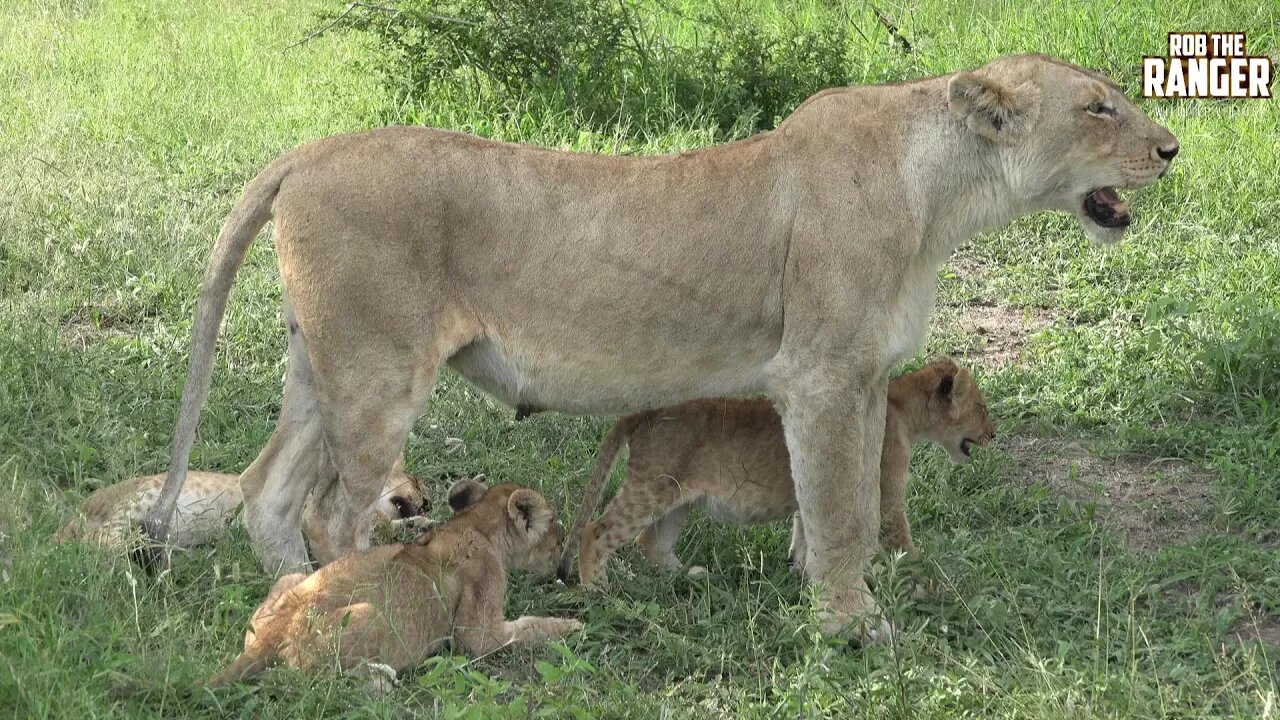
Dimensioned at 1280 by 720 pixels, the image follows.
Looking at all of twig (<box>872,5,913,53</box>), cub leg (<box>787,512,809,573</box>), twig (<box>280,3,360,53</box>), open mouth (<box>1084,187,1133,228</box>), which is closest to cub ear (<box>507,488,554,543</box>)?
cub leg (<box>787,512,809,573</box>)

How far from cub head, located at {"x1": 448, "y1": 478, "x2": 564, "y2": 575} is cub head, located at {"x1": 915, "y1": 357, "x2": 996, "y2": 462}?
1411mm

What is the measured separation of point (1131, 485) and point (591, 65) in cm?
456

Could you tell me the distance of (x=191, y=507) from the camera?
18.2ft

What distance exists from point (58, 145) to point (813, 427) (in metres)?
6.08

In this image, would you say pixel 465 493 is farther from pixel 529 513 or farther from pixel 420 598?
pixel 420 598

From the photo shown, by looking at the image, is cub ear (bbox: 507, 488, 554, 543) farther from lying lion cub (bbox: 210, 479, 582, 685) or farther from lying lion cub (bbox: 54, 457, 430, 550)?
Result: lying lion cub (bbox: 54, 457, 430, 550)

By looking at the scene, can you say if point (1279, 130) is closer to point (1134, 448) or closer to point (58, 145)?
point (1134, 448)

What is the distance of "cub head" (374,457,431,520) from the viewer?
5766mm

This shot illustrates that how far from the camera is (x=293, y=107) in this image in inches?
395

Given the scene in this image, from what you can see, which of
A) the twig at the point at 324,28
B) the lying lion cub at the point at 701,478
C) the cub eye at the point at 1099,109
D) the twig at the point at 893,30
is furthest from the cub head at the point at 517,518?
the twig at the point at 893,30

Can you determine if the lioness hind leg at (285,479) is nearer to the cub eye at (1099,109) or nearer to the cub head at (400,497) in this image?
the cub head at (400,497)

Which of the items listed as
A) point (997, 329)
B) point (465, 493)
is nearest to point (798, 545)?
point (465, 493)

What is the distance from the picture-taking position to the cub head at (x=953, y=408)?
570cm

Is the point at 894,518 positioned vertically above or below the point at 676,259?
below
